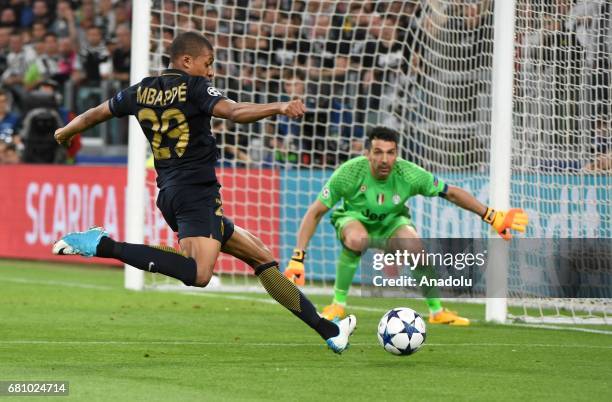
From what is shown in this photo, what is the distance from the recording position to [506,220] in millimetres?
10297

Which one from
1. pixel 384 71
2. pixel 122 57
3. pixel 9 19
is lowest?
pixel 384 71

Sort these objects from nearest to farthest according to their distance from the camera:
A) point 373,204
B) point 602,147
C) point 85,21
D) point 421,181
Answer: point 421,181, point 373,204, point 602,147, point 85,21

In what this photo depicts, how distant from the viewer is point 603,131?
11.9m

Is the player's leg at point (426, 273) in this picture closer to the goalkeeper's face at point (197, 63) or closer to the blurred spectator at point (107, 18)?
the goalkeeper's face at point (197, 63)

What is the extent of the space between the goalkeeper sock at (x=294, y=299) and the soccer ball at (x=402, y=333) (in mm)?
344

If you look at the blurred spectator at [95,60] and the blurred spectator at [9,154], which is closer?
the blurred spectator at [9,154]

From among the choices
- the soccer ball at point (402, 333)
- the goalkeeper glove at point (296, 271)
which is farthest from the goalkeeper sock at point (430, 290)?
the soccer ball at point (402, 333)

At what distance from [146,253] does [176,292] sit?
6175 mm

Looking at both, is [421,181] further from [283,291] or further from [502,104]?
[283,291]

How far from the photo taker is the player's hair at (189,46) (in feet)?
26.6

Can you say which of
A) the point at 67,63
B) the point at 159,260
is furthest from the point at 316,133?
the point at 67,63

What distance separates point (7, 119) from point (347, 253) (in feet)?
38.2

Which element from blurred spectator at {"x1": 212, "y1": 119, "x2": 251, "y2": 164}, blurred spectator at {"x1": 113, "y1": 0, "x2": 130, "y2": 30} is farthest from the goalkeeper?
blurred spectator at {"x1": 113, "y1": 0, "x2": 130, "y2": 30}

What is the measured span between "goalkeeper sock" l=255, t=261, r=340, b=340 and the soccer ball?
344 mm
